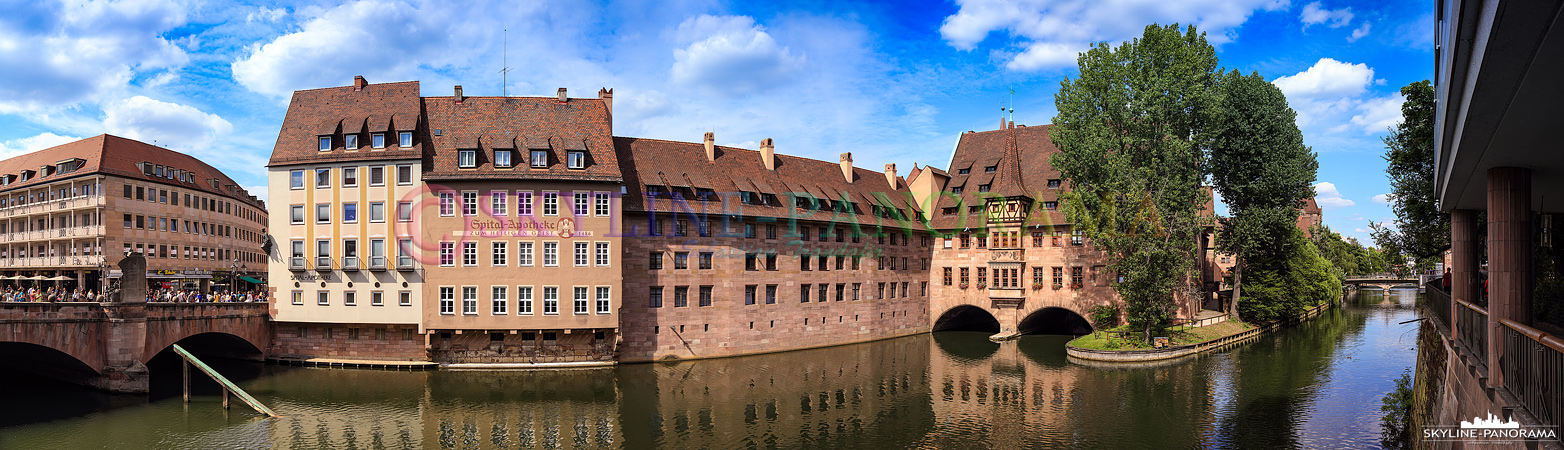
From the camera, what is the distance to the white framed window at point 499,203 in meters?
41.3

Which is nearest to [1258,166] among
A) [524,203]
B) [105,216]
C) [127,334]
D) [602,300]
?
[602,300]

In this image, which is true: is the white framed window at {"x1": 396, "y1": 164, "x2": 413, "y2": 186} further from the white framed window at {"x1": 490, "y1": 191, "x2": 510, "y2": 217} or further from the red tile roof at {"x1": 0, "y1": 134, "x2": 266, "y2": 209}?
the red tile roof at {"x1": 0, "y1": 134, "x2": 266, "y2": 209}

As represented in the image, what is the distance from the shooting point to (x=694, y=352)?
149 ft

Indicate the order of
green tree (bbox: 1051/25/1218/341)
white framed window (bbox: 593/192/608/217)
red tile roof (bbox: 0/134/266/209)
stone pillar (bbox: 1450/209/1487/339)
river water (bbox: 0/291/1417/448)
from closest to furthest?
1. stone pillar (bbox: 1450/209/1487/339)
2. river water (bbox: 0/291/1417/448)
3. white framed window (bbox: 593/192/608/217)
4. green tree (bbox: 1051/25/1218/341)
5. red tile roof (bbox: 0/134/266/209)

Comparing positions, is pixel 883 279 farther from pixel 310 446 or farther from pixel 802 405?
pixel 310 446

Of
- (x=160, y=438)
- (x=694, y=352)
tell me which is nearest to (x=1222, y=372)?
(x=694, y=352)

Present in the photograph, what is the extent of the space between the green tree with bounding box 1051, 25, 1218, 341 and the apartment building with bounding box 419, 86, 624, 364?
27.7m

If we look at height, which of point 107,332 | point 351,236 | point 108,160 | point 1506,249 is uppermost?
point 108,160

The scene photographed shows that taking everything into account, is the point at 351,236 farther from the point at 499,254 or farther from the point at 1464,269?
the point at 1464,269

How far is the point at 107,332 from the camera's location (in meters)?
34.9

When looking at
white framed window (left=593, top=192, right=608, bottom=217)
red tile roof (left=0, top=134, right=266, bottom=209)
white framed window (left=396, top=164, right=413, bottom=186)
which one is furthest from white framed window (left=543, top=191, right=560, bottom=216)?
red tile roof (left=0, top=134, right=266, bottom=209)

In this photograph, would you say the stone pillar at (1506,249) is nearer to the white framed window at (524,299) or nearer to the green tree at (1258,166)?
the white framed window at (524,299)

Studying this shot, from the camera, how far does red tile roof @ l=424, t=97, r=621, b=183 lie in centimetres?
4175

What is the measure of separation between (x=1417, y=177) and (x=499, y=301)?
49.8 metres
